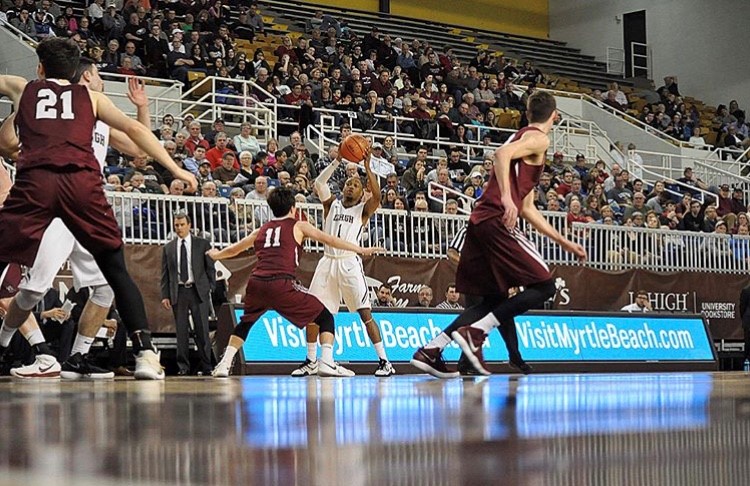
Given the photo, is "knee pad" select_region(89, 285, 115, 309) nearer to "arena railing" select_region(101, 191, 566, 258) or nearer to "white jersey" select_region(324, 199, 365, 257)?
"white jersey" select_region(324, 199, 365, 257)

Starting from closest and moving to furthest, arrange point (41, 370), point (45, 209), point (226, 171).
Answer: point (45, 209) → point (41, 370) → point (226, 171)

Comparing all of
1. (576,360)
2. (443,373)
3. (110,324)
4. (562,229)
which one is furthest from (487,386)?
(562,229)

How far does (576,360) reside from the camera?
18797mm

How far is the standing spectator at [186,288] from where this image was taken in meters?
15.2

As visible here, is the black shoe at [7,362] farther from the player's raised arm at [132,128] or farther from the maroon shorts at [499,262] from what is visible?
the player's raised arm at [132,128]

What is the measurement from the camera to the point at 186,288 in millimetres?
15344

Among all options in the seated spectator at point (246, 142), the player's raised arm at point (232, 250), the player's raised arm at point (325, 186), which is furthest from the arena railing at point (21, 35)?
the player's raised arm at point (232, 250)

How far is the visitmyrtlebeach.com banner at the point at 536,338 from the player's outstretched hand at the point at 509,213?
23.9 feet

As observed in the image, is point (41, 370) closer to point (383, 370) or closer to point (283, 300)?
point (283, 300)

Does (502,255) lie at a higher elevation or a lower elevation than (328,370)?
higher

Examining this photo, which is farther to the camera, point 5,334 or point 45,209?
point 5,334

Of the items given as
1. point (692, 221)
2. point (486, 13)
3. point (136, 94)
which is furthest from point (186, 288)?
point (486, 13)

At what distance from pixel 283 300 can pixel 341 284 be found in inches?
68.1

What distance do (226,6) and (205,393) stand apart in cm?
2224
